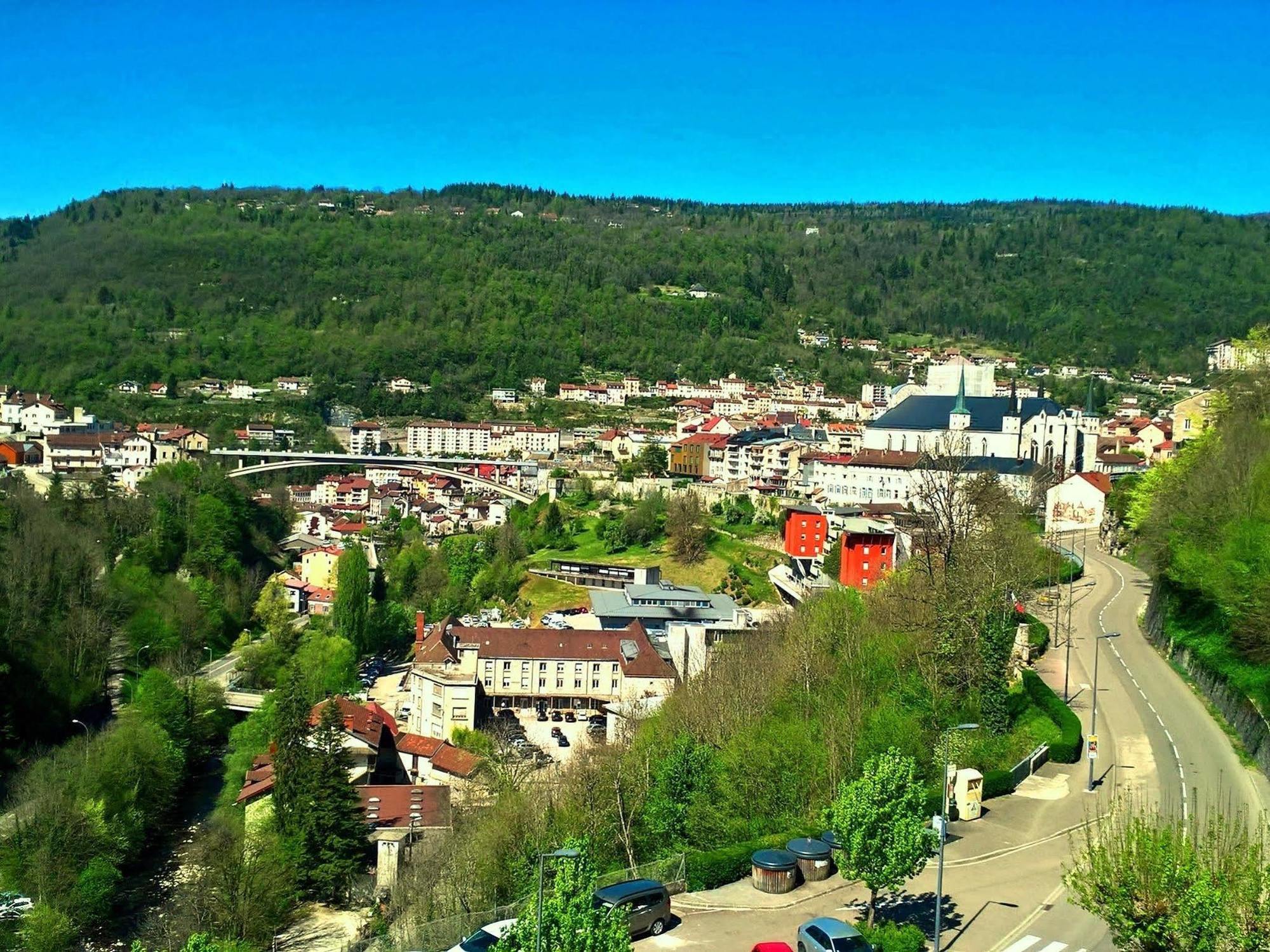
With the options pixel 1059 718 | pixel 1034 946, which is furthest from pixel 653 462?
pixel 1034 946

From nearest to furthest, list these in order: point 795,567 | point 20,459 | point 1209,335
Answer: point 795,567, point 20,459, point 1209,335

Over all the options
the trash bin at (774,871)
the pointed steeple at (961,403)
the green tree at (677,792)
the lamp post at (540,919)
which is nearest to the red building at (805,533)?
the pointed steeple at (961,403)

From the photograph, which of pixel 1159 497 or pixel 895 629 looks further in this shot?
pixel 1159 497

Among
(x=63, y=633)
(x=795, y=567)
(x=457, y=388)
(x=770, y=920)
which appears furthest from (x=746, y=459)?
(x=770, y=920)

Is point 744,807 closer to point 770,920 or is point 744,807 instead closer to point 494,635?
point 770,920

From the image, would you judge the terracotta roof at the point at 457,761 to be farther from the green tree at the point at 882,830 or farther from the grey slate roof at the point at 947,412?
the grey slate roof at the point at 947,412

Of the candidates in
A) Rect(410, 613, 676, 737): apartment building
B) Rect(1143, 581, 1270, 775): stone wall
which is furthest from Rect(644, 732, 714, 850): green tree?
Rect(410, 613, 676, 737): apartment building

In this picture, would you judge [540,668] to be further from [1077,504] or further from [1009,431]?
[1009,431]
